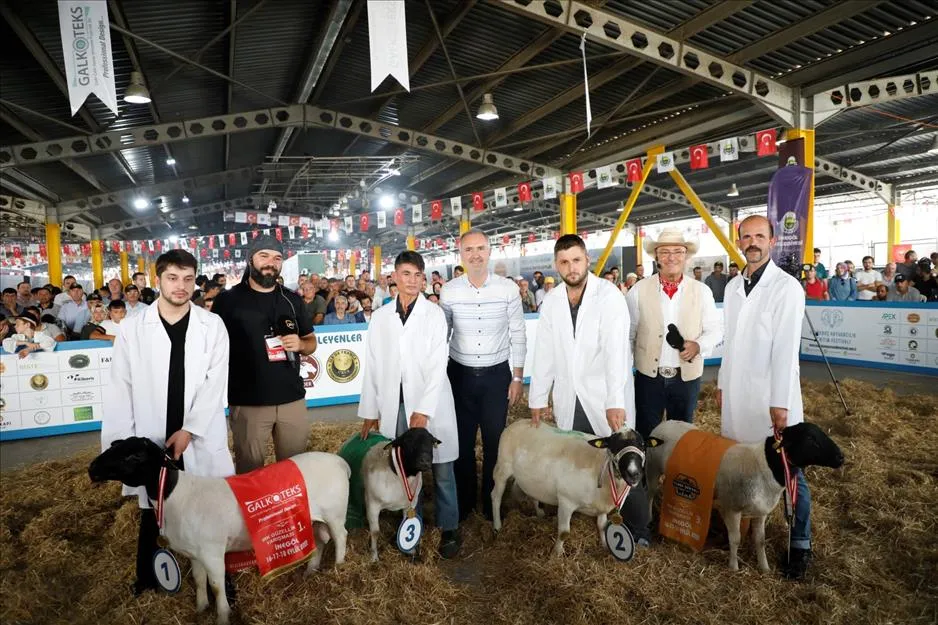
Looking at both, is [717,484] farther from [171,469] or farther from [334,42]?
[334,42]

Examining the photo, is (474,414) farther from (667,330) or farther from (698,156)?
(698,156)

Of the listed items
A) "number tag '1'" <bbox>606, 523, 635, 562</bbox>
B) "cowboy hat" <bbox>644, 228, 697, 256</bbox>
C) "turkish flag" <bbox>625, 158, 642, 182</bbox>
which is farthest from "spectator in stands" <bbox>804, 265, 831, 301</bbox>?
"number tag '1'" <bbox>606, 523, 635, 562</bbox>

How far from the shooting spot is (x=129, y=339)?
2.83 meters

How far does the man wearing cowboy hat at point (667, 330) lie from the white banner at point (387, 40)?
2.67m

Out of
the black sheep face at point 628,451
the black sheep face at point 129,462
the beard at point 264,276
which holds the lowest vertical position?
the black sheep face at point 628,451

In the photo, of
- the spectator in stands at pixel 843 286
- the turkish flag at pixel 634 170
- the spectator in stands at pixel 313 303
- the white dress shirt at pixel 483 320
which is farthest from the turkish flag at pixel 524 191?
the white dress shirt at pixel 483 320

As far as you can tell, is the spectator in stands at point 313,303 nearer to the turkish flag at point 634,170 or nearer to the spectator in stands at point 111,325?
the spectator in stands at point 111,325

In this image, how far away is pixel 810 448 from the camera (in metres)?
2.74

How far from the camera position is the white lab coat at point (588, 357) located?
3.41 metres

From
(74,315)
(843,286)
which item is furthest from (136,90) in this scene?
(843,286)

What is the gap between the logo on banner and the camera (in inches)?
307

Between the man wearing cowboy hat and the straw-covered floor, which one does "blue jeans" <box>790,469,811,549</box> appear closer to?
the straw-covered floor

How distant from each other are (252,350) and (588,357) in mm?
2127

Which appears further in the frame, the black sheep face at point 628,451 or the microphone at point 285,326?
the microphone at point 285,326
